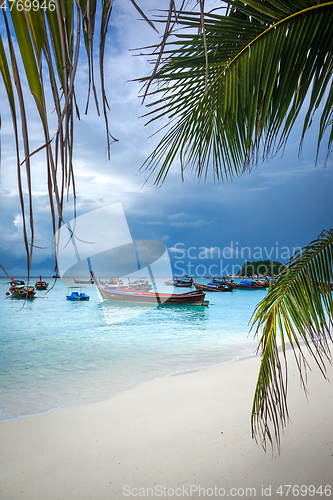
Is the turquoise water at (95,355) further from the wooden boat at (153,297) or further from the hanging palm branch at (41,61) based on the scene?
the wooden boat at (153,297)

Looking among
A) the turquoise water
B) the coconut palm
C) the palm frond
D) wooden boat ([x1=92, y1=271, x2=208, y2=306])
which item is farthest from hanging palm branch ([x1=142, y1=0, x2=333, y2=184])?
wooden boat ([x1=92, y1=271, x2=208, y2=306])

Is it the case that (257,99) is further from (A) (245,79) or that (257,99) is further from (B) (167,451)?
(B) (167,451)

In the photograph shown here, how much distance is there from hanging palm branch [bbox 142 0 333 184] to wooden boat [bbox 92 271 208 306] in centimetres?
1978

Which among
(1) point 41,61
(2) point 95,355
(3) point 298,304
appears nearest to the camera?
(1) point 41,61

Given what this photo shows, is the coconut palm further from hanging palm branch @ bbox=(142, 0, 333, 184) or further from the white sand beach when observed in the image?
the white sand beach

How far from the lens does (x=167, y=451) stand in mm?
2744

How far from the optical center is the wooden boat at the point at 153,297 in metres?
21.4

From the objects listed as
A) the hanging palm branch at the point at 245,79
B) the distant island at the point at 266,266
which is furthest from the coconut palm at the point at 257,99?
the distant island at the point at 266,266

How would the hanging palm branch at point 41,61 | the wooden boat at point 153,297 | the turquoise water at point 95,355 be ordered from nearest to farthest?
the hanging palm branch at point 41,61, the turquoise water at point 95,355, the wooden boat at point 153,297

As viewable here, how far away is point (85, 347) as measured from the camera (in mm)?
9852

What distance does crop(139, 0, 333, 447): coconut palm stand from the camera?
3.90 feet

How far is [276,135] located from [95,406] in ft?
14.5

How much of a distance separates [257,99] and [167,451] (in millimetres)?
3050

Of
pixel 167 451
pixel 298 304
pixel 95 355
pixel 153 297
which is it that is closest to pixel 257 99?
pixel 298 304
